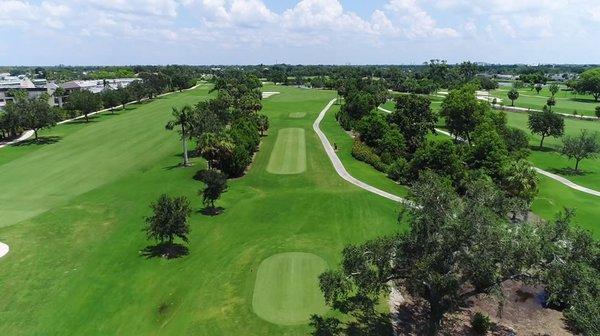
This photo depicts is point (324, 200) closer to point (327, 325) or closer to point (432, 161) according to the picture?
point (432, 161)

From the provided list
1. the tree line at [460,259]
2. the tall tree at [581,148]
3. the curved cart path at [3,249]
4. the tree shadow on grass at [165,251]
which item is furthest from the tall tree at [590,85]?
the curved cart path at [3,249]

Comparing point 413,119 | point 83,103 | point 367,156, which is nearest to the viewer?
point 367,156

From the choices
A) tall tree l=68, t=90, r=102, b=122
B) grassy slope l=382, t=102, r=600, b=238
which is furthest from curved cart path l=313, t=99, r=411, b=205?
tall tree l=68, t=90, r=102, b=122

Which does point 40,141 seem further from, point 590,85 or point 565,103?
point 590,85

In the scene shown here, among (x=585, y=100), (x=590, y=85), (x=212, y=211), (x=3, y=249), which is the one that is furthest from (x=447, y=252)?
(x=590, y=85)

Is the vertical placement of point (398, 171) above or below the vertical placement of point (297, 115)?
below

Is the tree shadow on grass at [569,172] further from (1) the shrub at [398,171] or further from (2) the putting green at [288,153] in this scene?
(2) the putting green at [288,153]

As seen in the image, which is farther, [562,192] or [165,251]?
[562,192]

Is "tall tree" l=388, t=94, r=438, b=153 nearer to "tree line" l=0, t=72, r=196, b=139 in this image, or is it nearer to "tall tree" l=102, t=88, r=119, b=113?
"tree line" l=0, t=72, r=196, b=139
